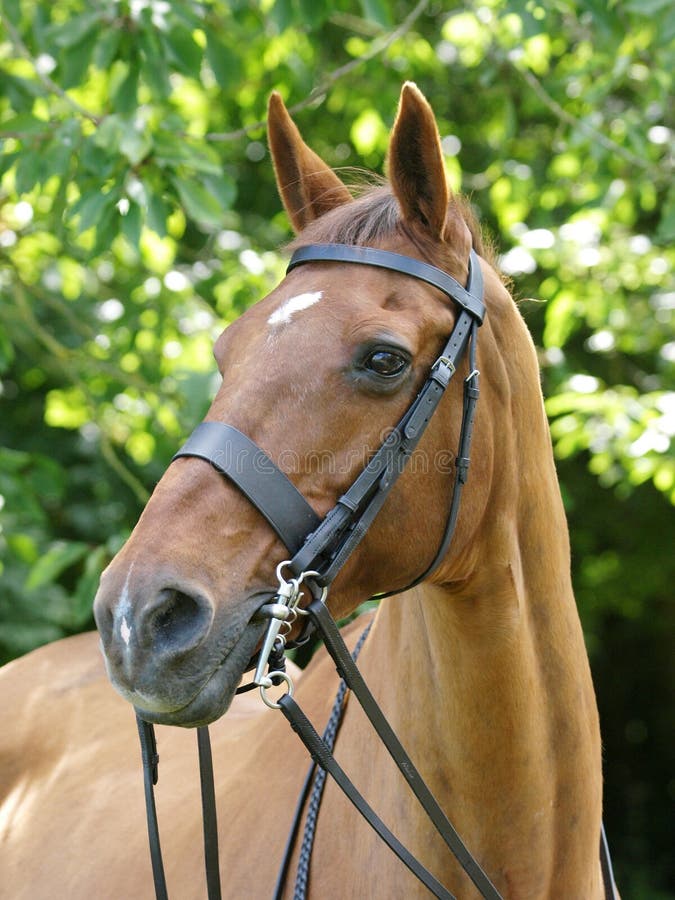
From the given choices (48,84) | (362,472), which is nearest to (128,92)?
(48,84)

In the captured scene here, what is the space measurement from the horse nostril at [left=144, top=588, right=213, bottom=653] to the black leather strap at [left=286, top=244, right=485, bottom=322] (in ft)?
2.66

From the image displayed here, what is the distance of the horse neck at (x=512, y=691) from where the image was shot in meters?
2.07

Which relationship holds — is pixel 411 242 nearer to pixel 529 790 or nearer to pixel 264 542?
pixel 264 542

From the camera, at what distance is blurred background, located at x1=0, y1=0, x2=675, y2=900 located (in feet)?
12.2

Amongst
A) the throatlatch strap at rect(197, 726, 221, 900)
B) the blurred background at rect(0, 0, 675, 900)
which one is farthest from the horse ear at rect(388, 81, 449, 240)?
the throatlatch strap at rect(197, 726, 221, 900)

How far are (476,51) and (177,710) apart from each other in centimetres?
494

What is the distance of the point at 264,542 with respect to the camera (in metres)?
1.81

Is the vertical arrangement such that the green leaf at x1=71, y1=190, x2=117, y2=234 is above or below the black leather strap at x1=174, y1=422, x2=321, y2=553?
above

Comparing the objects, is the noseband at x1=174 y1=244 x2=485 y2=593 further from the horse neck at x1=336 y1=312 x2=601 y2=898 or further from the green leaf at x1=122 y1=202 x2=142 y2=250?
the green leaf at x1=122 y1=202 x2=142 y2=250

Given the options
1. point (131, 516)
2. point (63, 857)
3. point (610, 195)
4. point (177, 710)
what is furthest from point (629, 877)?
point (177, 710)

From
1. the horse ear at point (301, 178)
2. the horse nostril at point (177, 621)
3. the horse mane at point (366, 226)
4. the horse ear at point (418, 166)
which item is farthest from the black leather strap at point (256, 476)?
the horse ear at point (301, 178)

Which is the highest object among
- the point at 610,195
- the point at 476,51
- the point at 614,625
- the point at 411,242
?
the point at 476,51

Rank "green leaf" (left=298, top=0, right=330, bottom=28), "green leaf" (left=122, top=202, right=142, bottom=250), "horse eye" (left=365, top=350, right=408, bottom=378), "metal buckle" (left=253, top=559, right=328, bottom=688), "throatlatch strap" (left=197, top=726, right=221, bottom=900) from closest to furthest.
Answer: "metal buckle" (left=253, top=559, right=328, bottom=688), "horse eye" (left=365, top=350, right=408, bottom=378), "throatlatch strap" (left=197, top=726, right=221, bottom=900), "green leaf" (left=122, top=202, right=142, bottom=250), "green leaf" (left=298, top=0, right=330, bottom=28)

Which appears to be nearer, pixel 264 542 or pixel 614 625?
pixel 264 542
